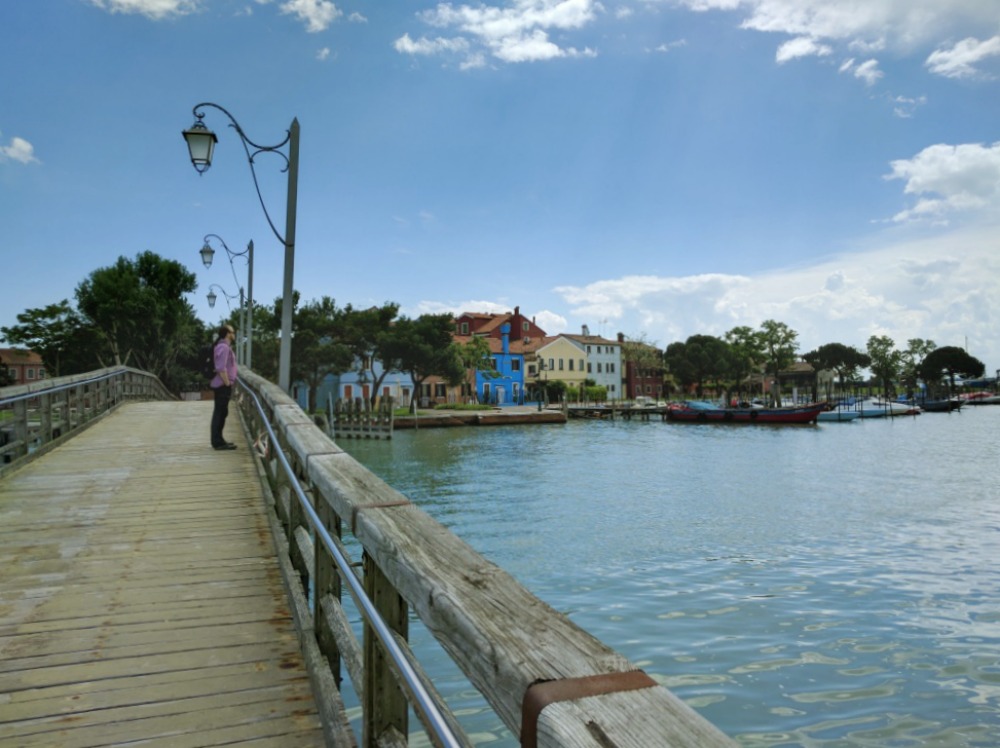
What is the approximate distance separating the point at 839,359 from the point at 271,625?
122 meters

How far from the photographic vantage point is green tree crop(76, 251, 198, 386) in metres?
43.2

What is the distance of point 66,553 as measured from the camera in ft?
19.5

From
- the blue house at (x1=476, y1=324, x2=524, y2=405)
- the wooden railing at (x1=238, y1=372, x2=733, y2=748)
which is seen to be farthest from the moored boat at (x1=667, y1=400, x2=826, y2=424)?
the wooden railing at (x1=238, y1=372, x2=733, y2=748)

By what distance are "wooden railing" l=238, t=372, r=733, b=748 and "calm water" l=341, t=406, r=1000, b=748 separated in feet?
14.2

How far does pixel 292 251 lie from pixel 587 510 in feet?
38.2

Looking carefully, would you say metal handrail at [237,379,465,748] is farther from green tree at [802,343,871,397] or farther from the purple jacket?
green tree at [802,343,871,397]

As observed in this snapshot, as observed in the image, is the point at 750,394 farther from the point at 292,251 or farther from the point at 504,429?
the point at 292,251

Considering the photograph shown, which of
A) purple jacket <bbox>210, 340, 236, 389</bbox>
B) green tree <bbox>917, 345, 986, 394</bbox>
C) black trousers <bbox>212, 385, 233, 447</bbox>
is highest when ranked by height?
green tree <bbox>917, 345, 986, 394</bbox>

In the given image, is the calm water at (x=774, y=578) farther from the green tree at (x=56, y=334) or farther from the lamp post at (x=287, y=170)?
the green tree at (x=56, y=334)

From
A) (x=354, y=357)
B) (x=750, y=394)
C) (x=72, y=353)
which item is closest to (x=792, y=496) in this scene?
(x=354, y=357)

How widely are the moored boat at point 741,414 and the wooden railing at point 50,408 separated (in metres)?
54.7

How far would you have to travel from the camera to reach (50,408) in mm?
11391

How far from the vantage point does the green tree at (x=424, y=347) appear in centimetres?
5641

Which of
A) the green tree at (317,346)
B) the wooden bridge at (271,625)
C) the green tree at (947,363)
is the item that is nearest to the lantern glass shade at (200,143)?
the wooden bridge at (271,625)
